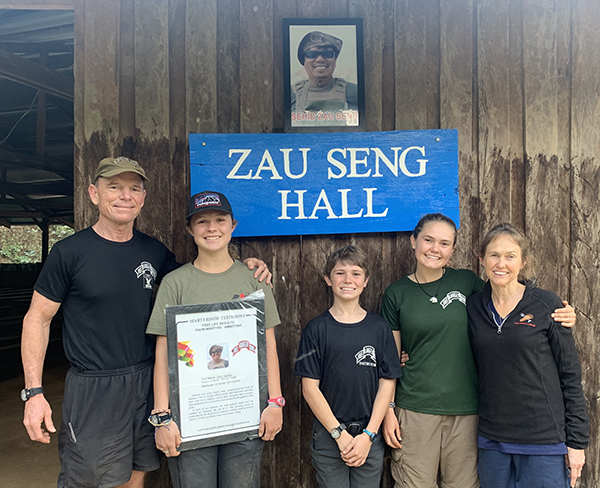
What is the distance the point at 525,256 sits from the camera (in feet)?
6.53

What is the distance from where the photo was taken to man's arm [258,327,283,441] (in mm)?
1954

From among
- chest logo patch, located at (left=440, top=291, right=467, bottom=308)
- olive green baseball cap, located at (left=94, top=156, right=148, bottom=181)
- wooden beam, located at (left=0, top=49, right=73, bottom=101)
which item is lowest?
chest logo patch, located at (left=440, top=291, right=467, bottom=308)

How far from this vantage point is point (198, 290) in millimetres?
1965

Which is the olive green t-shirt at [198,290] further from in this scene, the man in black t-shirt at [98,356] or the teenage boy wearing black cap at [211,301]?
the man in black t-shirt at [98,356]

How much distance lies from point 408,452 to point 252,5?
2.78 m

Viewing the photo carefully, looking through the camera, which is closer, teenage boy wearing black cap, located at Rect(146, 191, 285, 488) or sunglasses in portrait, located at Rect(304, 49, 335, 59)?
teenage boy wearing black cap, located at Rect(146, 191, 285, 488)

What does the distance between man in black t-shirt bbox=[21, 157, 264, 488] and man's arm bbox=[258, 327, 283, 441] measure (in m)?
0.58

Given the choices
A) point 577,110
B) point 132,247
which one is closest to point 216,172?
point 132,247

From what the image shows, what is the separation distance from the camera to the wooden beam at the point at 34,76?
3.90 meters

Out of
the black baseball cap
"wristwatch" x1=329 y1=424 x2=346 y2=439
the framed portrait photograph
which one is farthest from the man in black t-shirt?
the framed portrait photograph

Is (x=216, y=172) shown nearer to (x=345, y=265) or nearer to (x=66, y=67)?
(x=345, y=265)

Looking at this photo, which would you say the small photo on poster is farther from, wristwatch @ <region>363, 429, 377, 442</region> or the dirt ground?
the dirt ground

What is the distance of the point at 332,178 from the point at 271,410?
141cm

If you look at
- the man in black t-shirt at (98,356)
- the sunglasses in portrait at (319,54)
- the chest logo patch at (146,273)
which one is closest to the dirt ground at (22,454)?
the man in black t-shirt at (98,356)
